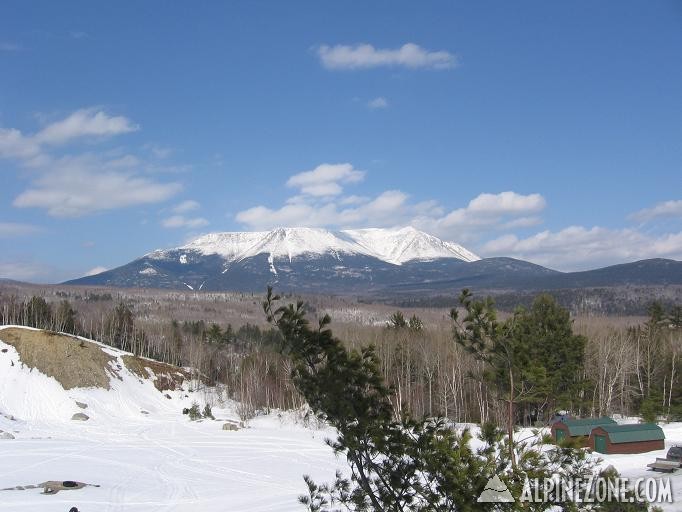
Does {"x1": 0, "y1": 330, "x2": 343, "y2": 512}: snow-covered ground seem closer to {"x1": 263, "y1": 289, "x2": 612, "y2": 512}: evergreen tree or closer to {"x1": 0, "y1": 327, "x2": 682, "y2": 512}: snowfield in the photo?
{"x1": 0, "y1": 327, "x2": 682, "y2": 512}: snowfield

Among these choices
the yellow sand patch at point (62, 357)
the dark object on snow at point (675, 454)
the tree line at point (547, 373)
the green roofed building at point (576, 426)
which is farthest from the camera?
the yellow sand patch at point (62, 357)

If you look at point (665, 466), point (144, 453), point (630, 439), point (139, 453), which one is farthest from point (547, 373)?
point (139, 453)

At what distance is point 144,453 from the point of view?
3981 centimetres

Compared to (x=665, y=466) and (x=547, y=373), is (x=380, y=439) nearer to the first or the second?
(x=665, y=466)

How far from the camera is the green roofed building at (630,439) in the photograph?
35594mm

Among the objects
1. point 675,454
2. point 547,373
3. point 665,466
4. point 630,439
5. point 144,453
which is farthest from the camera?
point 144,453

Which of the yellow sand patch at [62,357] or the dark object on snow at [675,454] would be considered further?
the yellow sand patch at [62,357]

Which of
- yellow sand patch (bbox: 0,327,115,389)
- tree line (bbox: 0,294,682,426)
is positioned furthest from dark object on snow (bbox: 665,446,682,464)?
yellow sand patch (bbox: 0,327,115,389)

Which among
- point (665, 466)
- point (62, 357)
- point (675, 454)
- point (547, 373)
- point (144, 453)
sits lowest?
point (144, 453)

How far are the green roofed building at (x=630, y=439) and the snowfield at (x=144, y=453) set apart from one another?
1137mm

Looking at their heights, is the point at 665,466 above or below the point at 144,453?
above

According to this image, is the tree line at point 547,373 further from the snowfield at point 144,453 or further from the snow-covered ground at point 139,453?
the snow-covered ground at point 139,453

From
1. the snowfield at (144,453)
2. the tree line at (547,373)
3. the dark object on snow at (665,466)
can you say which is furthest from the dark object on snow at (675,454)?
the tree line at (547,373)

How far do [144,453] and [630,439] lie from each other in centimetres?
3361
